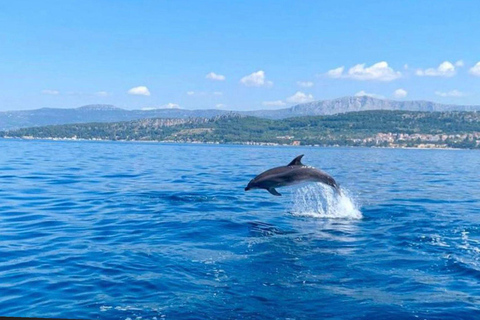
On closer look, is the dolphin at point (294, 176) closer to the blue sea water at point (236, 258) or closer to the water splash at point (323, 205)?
the water splash at point (323, 205)

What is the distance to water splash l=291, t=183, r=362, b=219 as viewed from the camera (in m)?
23.3

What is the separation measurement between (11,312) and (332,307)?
7.32m

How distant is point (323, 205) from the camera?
87.2 ft

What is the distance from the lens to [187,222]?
20516 millimetres

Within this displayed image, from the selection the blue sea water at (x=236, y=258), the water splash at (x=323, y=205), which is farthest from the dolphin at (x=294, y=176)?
the blue sea water at (x=236, y=258)

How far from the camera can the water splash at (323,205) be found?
23344mm

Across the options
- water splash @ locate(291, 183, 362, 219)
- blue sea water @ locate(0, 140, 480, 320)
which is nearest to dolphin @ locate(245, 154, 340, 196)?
water splash @ locate(291, 183, 362, 219)

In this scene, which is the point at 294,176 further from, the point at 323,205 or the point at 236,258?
the point at 323,205

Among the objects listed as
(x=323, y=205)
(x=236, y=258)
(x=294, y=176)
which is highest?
(x=294, y=176)

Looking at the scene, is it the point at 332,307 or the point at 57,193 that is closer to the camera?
the point at 332,307

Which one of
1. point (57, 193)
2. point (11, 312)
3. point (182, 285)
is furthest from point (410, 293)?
point (57, 193)

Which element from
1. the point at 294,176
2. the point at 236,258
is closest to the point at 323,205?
the point at 294,176

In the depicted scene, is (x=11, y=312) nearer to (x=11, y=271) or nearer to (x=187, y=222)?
(x=11, y=271)

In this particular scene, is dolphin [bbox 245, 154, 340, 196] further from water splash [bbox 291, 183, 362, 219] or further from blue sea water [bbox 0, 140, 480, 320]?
blue sea water [bbox 0, 140, 480, 320]
